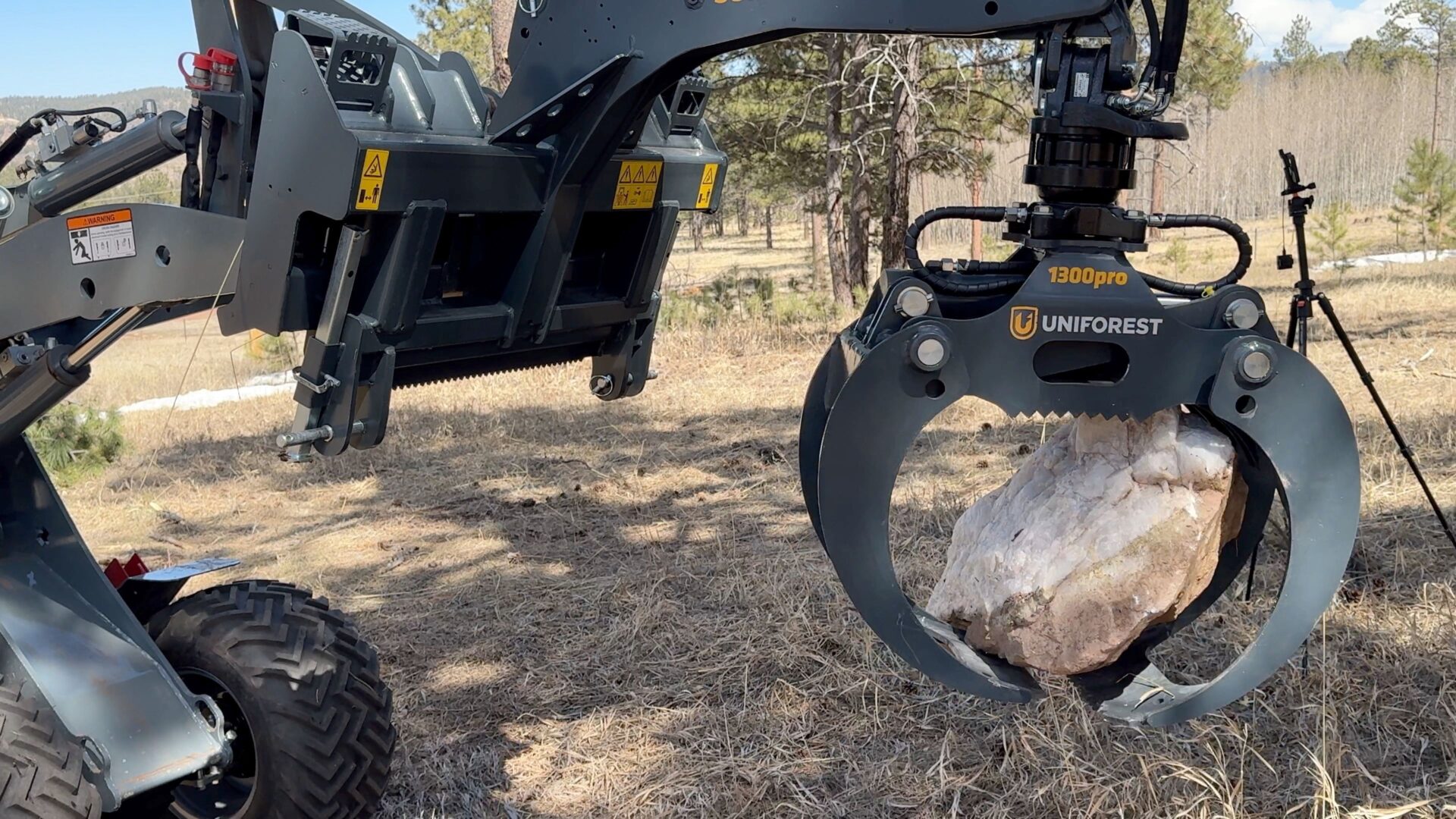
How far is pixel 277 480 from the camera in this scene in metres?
8.36

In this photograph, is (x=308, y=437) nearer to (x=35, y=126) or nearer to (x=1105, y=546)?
(x=35, y=126)

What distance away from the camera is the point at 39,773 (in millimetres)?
2662

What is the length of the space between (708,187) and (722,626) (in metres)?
2.01

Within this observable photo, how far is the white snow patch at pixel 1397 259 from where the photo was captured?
18.3 m

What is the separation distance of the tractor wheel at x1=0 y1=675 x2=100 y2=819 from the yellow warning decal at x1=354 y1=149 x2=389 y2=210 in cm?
141

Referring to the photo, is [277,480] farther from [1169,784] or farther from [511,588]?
[1169,784]

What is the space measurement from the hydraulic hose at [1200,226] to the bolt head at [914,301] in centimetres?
45

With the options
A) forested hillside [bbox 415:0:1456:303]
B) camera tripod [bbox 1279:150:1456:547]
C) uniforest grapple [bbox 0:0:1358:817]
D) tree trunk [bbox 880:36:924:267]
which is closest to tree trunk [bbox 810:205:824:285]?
forested hillside [bbox 415:0:1456:303]

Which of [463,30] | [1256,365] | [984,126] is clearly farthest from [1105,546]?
[463,30]

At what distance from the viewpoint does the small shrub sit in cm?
898

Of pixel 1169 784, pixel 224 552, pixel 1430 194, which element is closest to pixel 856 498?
pixel 1169 784

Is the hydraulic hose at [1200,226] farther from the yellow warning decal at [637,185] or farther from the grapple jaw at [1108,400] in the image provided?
the yellow warning decal at [637,185]

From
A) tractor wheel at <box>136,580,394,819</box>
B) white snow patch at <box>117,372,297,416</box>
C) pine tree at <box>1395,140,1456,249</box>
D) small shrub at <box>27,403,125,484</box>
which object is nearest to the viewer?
tractor wheel at <box>136,580,394,819</box>

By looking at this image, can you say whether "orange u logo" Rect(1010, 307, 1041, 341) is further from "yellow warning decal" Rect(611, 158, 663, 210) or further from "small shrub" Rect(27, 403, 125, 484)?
"small shrub" Rect(27, 403, 125, 484)
